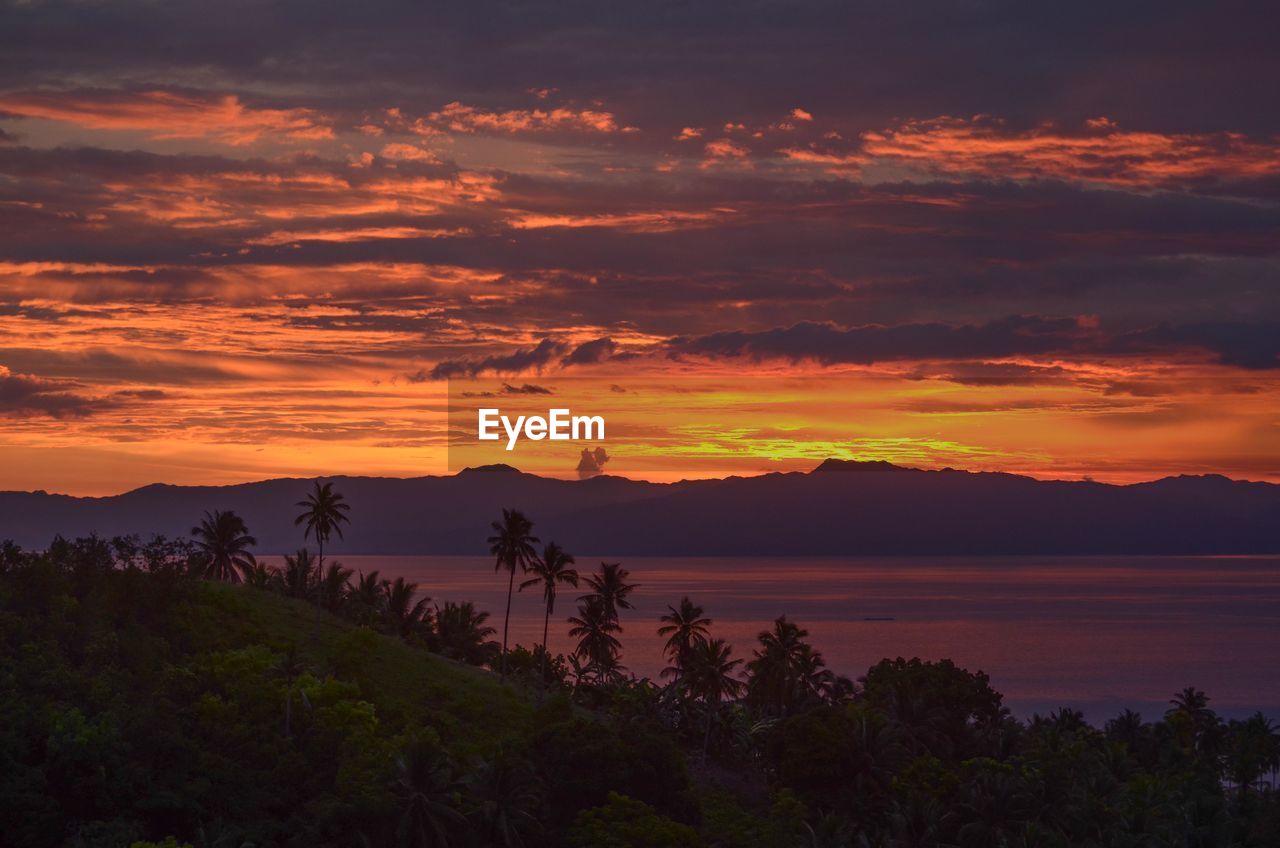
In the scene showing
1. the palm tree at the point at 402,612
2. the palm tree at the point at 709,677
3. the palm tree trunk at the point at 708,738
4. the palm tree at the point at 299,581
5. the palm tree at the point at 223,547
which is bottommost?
the palm tree trunk at the point at 708,738

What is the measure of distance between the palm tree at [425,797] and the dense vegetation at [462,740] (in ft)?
0.51

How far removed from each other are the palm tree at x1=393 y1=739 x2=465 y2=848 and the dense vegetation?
0.16 meters

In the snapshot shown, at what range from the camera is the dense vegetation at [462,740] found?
79.3 metres

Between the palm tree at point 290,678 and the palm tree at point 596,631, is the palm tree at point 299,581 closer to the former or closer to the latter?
the palm tree at point 596,631

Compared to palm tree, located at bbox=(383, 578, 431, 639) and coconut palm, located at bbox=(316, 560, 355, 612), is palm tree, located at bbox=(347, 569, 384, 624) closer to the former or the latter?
coconut palm, located at bbox=(316, 560, 355, 612)

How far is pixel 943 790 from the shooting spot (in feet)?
330

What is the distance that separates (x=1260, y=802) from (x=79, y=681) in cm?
8362

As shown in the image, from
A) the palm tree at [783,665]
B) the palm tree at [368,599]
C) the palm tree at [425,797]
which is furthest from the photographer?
the palm tree at [368,599]

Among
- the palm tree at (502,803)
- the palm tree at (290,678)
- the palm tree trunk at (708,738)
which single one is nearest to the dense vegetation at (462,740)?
the palm tree at (502,803)

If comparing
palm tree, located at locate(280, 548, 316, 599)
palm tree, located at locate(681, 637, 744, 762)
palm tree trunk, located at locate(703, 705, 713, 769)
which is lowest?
palm tree trunk, located at locate(703, 705, 713, 769)

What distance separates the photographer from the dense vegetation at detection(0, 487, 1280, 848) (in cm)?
7931

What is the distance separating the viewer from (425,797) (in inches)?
3034

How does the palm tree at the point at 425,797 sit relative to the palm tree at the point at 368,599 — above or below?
below

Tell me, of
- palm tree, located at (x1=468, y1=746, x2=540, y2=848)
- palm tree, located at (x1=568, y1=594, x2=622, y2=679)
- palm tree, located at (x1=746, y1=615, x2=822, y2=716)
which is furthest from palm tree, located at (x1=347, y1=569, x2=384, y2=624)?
palm tree, located at (x1=468, y1=746, x2=540, y2=848)
